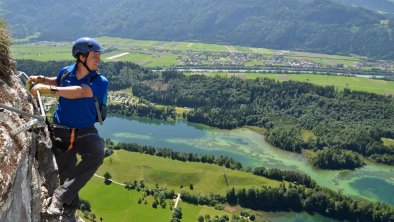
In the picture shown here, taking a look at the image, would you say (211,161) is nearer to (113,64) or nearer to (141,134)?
(141,134)

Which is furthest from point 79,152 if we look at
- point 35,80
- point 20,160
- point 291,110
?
point 291,110

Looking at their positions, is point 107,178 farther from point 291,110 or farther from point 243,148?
point 291,110

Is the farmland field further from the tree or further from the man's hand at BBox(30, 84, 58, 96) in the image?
the man's hand at BBox(30, 84, 58, 96)

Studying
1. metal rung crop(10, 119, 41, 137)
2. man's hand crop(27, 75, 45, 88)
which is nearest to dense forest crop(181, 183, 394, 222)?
man's hand crop(27, 75, 45, 88)

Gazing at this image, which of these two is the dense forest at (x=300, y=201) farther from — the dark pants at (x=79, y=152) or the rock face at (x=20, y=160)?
the rock face at (x=20, y=160)

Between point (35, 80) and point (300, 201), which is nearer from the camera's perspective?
point (35, 80)

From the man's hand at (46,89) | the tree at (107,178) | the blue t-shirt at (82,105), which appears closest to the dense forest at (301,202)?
the tree at (107,178)
